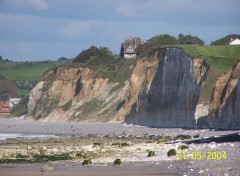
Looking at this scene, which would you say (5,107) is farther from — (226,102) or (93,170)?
(93,170)

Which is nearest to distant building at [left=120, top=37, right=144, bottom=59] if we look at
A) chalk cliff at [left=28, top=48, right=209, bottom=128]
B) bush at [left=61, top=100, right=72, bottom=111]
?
chalk cliff at [left=28, top=48, right=209, bottom=128]

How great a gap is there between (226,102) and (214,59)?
584 inches

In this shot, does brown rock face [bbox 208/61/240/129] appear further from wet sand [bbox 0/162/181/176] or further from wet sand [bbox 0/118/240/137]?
wet sand [bbox 0/162/181/176]

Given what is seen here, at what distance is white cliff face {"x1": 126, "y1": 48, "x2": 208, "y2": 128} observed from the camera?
83750 mm

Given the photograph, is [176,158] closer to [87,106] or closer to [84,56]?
[87,106]

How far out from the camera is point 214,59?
8612 cm

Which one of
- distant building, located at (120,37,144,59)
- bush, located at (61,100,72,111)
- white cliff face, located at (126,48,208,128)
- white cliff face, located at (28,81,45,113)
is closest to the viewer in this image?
white cliff face, located at (126,48,208,128)

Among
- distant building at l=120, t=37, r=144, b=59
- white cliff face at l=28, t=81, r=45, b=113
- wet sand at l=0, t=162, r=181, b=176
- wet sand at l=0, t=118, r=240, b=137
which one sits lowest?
wet sand at l=0, t=118, r=240, b=137

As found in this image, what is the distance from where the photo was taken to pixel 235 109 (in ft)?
225

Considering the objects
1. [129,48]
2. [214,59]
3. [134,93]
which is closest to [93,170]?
[214,59]

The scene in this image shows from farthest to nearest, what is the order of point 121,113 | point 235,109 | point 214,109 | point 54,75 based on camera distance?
1. point 54,75
2. point 121,113
3. point 214,109
4. point 235,109

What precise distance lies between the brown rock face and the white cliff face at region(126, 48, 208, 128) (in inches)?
203

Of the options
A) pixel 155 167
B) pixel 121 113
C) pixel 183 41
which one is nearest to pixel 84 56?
pixel 183 41

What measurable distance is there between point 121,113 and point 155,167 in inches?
2802
